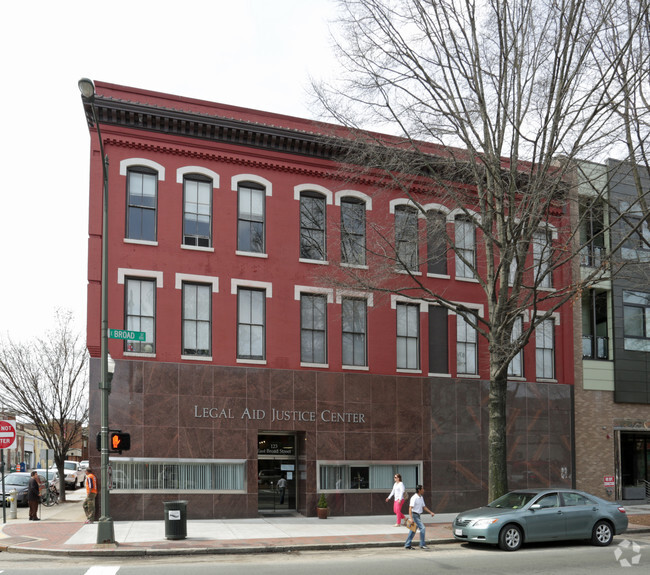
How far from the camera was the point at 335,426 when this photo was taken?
24.4 meters

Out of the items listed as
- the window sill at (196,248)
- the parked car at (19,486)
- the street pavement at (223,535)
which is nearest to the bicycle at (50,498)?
the parked car at (19,486)

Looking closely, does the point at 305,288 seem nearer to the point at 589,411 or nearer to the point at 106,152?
the point at 106,152

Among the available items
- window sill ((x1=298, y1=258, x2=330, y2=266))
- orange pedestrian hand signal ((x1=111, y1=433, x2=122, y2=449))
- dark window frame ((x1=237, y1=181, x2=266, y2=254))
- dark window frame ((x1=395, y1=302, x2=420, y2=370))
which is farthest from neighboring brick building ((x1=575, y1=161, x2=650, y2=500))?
orange pedestrian hand signal ((x1=111, y1=433, x2=122, y2=449))

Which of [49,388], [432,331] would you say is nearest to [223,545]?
[432,331]

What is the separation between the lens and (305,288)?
24.9m

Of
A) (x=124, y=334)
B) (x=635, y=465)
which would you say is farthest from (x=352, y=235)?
(x=635, y=465)

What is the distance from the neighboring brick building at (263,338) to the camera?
22547 millimetres

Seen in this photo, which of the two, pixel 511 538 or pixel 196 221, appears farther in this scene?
pixel 196 221

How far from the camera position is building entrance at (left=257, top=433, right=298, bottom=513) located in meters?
24.0

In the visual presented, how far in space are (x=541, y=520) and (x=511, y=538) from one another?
36.0 inches

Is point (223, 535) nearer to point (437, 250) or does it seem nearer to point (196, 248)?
point (196, 248)

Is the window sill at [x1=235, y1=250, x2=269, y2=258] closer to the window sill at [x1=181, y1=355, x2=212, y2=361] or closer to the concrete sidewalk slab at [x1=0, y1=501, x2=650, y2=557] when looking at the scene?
the window sill at [x1=181, y1=355, x2=212, y2=361]

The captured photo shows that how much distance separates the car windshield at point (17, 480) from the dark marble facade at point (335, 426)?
11.5 meters

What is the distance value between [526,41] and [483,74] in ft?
5.12
